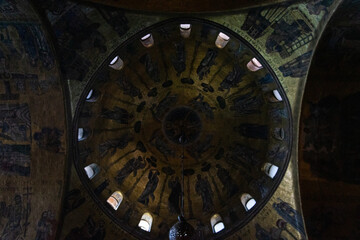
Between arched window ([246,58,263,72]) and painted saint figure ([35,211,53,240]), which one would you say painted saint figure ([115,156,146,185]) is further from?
arched window ([246,58,263,72])

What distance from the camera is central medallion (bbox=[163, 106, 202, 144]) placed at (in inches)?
551

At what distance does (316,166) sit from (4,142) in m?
9.80

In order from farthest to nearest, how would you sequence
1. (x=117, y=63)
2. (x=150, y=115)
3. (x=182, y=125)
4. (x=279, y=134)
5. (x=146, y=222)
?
(x=182, y=125) < (x=150, y=115) < (x=146, y=222) < (x=279, y=134) < (x=117, y=63)

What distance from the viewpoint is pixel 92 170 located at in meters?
12.4

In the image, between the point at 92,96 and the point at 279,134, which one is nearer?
the point at 92,96

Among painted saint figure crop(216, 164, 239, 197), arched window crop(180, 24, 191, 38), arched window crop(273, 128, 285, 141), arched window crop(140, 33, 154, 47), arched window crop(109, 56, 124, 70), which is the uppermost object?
arched window crop(180, 24, 191, 38)

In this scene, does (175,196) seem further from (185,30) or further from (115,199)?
(185,30)

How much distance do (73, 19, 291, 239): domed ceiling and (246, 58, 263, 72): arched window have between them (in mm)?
151

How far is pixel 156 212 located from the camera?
13.5 metres

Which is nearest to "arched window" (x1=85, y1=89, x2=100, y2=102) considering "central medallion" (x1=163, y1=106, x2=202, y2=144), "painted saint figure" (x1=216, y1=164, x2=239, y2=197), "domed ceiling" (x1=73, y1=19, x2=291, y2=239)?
"domed ceiling" (x1=73, y1=19, x2=291, y2=239)

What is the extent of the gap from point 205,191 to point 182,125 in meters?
2.98

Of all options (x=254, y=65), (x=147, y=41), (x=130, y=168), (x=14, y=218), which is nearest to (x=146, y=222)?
(x=130, y=168)

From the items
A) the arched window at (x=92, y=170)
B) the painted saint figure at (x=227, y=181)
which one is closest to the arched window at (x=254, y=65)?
the painted saint figure at (x=227, y=181)

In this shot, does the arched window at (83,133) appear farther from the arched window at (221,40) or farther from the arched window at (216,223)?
the arched window at (216,223)
